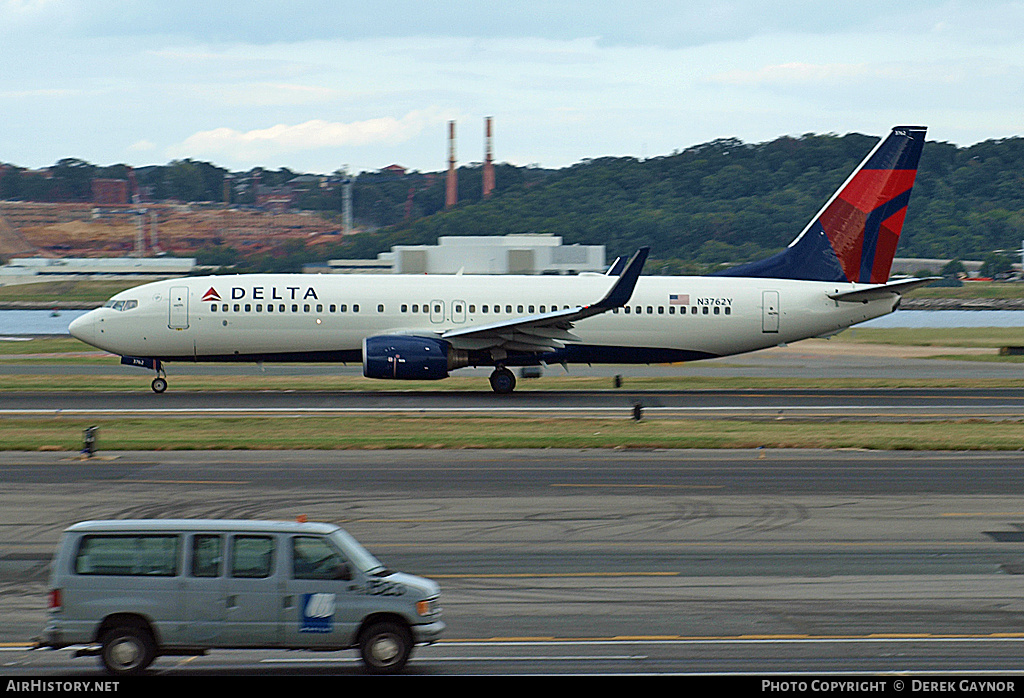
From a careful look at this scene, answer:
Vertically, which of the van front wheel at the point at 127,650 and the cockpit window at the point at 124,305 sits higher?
the cockpit window at the point at 124,305

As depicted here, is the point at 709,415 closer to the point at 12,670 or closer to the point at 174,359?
the point at 174,359

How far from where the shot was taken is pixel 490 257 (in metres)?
129

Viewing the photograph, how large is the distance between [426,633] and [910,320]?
392ft

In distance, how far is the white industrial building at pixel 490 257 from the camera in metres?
127

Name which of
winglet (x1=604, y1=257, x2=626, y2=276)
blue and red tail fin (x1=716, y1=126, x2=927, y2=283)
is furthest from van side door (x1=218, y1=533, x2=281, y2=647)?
blue and red tail fin (x1=716, y1=126, x2=927, y2=283)

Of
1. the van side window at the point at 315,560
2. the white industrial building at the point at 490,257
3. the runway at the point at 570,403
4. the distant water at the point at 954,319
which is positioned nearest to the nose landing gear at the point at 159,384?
the runway at the point at 570,403

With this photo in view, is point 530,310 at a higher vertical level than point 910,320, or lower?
higher

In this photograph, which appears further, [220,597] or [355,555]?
[355,555]

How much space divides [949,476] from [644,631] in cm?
1371

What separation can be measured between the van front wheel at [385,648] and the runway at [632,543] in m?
0.29

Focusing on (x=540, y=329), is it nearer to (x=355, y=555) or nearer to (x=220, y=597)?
(x=355, y=555)

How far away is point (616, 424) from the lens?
109 ft

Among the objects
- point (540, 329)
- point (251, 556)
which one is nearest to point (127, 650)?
point (251, 556)

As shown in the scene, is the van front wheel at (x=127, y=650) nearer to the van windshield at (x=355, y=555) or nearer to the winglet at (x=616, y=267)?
the van windshield at (x=355, y=555)
